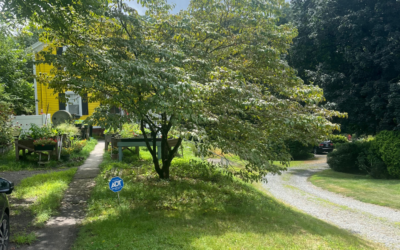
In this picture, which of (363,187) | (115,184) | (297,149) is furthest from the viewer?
(297,149)

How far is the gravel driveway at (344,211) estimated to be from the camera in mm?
8828

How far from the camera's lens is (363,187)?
49.4ft

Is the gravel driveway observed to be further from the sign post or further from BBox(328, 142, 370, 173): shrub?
the sign post

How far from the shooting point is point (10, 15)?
8.43m

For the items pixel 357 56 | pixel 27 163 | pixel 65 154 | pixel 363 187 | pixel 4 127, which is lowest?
pixel 363 187

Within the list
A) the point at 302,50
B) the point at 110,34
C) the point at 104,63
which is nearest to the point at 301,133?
the point at 104,63

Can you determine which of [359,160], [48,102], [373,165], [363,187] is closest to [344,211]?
[363,187]

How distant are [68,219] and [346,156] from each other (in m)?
18.2

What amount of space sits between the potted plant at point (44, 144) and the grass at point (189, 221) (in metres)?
2.91

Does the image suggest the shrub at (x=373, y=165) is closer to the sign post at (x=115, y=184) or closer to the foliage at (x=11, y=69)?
the sign post at (x=115, y=184)

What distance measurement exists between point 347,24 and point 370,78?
3393mm

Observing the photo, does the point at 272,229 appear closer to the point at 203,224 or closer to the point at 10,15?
the point at 203,224

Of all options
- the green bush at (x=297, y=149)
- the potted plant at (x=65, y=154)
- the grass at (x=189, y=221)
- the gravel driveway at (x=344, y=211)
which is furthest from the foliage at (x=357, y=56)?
the potted plant at (x=65, y=154)

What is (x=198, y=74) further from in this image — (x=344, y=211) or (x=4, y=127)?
(x=4, y=127)
